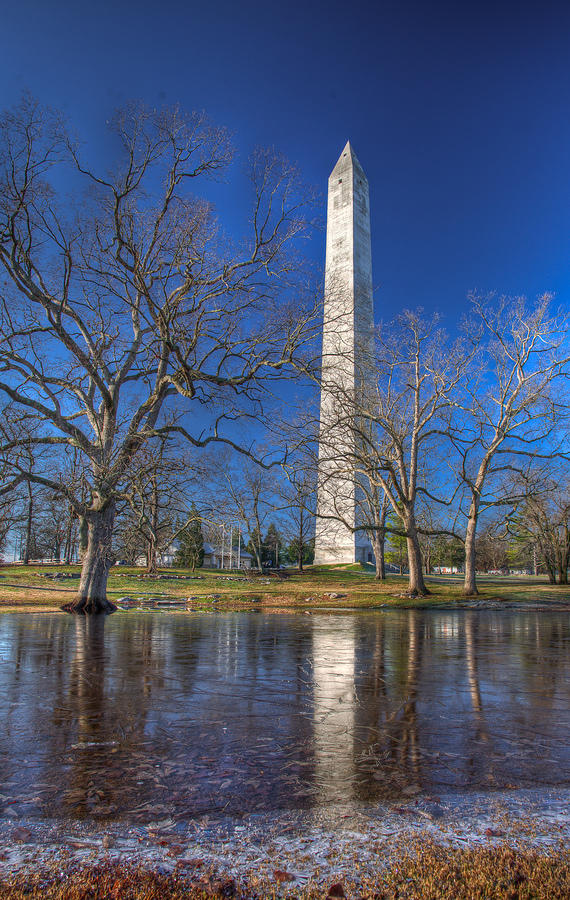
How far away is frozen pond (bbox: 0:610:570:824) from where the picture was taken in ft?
7.09

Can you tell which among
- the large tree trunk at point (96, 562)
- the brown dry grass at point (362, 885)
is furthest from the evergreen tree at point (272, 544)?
the brown dry grass at point (362, 885)

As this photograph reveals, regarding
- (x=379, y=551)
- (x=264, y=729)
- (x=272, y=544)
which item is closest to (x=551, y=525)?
(x=379, y=551)

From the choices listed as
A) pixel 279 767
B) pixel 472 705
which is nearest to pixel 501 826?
pixel 279 767

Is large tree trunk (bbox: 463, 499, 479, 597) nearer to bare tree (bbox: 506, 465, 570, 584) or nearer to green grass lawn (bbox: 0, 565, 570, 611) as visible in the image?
green grass lawn (bbox: 0, 565, 570, 611)

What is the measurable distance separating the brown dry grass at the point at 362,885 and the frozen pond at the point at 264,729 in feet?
1.32

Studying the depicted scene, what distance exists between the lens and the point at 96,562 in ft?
45.5

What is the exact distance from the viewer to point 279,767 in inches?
96.9

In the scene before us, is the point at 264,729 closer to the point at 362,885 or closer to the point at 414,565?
the point at 362,885

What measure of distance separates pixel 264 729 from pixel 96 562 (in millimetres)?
11801

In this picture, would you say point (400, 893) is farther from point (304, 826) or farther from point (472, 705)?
point (472, 705)

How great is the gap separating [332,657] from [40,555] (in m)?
58.7

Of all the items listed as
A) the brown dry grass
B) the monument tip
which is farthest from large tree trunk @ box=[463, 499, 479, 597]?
the monument tip

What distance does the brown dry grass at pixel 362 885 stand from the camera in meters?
Answer: 1.46

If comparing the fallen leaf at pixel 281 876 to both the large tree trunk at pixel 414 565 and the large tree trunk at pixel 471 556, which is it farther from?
the large tree trunk at pixel 471 556
